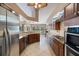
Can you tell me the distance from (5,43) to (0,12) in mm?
387

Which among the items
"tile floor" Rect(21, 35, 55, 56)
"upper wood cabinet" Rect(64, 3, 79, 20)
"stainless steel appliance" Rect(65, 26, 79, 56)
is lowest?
"tile floor" Rect(21, 35, 55, 56)

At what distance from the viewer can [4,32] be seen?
143 cm

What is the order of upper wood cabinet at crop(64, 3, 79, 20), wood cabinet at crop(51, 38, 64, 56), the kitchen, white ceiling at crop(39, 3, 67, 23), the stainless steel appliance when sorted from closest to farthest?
1. the kitchen
2. the stainless steel appliance
3. upper wood cabinet at crop(64, 3, 79, 20)
4. wood cabinet at crop(51, 38, 64, 56)
5. white ceiling at crop(39, 3, 67, 23)

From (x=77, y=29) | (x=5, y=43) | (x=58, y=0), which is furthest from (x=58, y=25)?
(x=58, y=0)

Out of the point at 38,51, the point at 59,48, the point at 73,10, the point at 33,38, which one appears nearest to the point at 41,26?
the point at 33,38

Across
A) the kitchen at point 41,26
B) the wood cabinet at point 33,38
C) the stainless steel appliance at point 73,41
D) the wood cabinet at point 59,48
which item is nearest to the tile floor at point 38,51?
the kitchen at point 41,26

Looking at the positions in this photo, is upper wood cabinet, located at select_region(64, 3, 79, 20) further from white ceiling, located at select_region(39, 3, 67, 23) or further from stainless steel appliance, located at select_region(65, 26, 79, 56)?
white ceiling, located at select_region(39, 3, 67, 23)

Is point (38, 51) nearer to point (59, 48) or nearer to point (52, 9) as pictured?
point (52, 9)

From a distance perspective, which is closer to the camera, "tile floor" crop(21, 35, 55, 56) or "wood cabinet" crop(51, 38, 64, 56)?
"wood cabinet" crop(51, 38, 64, 56)

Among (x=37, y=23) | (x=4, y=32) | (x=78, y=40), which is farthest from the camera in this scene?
(x=37, y=23)

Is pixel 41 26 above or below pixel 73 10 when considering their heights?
below

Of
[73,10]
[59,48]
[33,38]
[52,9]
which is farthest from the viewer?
[33,38]

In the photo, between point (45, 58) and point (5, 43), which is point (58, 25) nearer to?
point (5, 43)

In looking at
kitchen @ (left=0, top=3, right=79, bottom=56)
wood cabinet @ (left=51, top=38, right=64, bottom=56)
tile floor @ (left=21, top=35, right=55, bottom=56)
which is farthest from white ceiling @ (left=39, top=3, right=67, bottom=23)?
tile floor @ (left=21, top=35, right=55, bottom=56)
